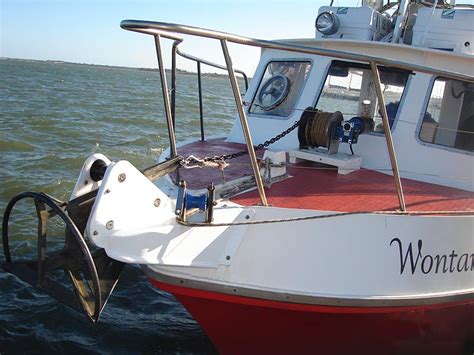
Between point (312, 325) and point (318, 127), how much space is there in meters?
1.81

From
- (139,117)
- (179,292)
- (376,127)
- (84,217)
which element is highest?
(376,127)

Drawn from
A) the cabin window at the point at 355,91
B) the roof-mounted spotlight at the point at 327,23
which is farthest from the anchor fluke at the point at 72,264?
the roof-mounted spotlight at the point at 327,23

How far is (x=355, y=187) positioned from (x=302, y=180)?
46 cm

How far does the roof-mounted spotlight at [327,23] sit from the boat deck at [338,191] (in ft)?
5.93

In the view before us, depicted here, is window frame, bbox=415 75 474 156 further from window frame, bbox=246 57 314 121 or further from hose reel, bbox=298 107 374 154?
window frame, bbox=246 57 314 121

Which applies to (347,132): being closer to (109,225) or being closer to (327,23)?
(327,23)

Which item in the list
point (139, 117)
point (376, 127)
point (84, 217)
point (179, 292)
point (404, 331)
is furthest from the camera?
point (139, 117)

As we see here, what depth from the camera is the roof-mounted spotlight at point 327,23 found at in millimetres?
5938

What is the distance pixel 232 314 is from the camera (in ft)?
12.7

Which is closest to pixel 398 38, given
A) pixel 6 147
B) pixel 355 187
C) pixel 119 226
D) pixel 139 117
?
pixel 355 187

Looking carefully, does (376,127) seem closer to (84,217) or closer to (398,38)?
(398,38)

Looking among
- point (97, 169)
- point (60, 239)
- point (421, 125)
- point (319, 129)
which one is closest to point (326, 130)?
point (319, 129)

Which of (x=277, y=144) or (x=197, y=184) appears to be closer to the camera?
(x=197, y=184)

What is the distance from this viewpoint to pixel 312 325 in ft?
13.2
